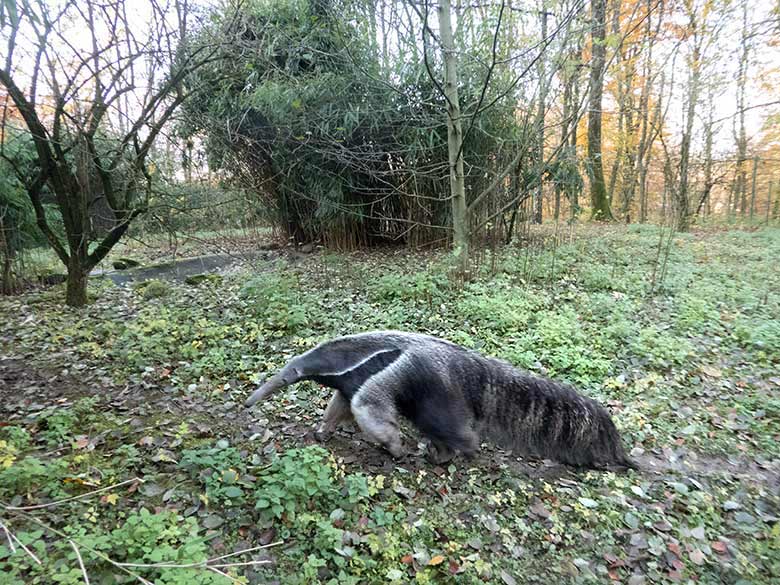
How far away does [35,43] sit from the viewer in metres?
4.62

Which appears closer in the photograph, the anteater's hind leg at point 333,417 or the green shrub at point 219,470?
the green shrub at point 219,470

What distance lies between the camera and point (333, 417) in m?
3.63

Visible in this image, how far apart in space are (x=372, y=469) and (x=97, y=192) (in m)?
6.07

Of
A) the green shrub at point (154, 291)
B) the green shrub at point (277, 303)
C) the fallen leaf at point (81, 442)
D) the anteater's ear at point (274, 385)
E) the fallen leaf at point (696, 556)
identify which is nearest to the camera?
the fallen leaf at point (696, 556)

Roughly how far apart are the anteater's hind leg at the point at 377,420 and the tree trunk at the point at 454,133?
4134 mm

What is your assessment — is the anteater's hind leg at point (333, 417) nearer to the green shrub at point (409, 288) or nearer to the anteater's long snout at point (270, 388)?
the anteater's long snout at point (270, 388)

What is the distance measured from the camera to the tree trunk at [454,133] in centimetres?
647

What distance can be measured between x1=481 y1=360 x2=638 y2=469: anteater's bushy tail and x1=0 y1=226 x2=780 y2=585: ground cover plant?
0.64 ft

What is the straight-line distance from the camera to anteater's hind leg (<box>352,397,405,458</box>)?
3.18 meters

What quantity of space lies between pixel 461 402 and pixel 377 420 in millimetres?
592

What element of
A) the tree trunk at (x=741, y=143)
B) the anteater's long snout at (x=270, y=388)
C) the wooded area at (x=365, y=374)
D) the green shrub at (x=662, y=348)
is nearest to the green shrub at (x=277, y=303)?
the wooded area at (x=365, y=374)

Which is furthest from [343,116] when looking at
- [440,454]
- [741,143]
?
[741,143]

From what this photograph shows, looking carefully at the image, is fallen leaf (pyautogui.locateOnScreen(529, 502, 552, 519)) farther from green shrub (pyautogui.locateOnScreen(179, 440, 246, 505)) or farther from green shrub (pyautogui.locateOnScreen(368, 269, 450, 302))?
green shrub (pyautogui.locateOnScreen(368, 269, 450, 302))

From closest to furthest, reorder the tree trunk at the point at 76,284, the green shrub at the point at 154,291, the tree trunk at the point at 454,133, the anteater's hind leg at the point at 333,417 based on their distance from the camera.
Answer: the anteater's hind leg at the point at 333,417, the tree trunk at the point at 76,284, the tree trunk at the point at 454,133, the green shrub at the point at 154,291
